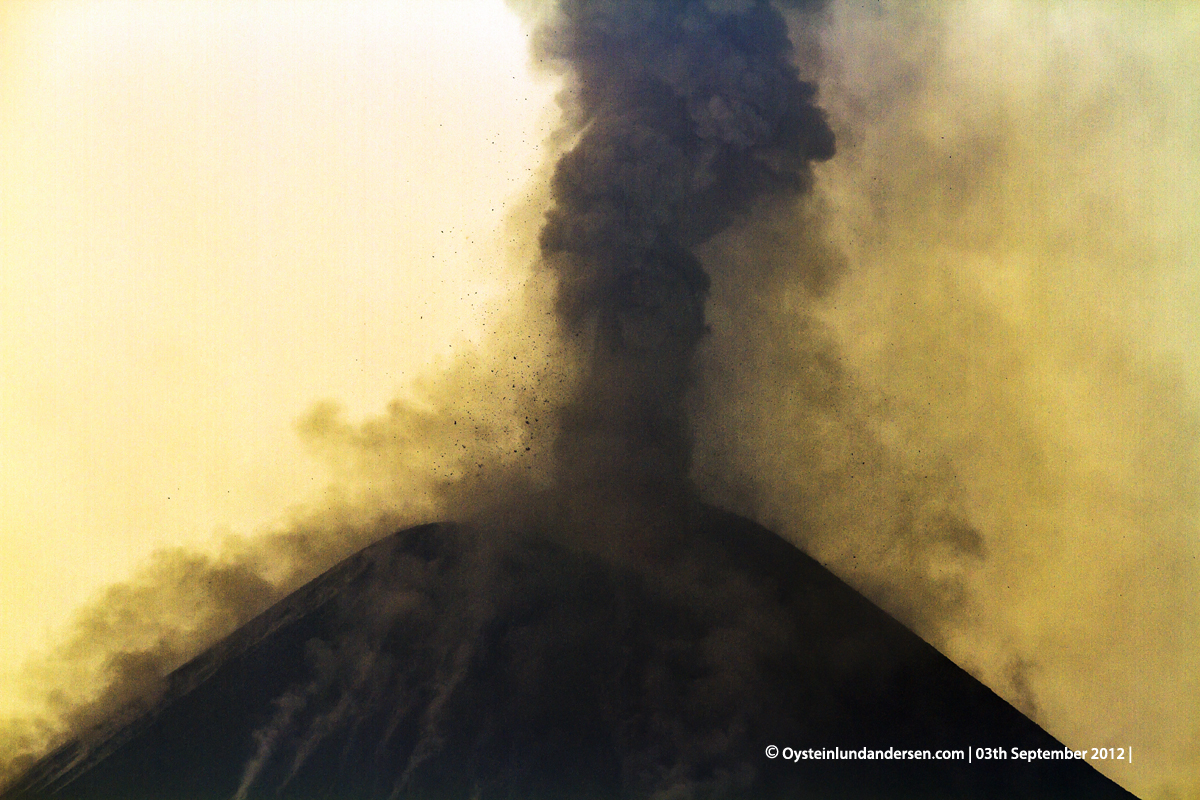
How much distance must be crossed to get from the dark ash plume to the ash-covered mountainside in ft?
1.49

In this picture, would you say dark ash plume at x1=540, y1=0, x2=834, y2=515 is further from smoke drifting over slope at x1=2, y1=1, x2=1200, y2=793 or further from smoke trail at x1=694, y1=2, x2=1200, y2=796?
smoke trail at x1=694, y1=2, x2=1200, y2=796

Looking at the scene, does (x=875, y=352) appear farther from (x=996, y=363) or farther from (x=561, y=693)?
(x=561, y=693)

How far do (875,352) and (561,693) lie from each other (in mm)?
1928

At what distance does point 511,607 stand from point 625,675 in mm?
540

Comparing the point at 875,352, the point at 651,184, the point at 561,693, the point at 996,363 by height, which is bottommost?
the point at 561,693

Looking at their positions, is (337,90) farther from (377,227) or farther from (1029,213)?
(1029,213)

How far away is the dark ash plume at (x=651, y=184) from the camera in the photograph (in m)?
3.36

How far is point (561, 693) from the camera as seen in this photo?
3250mm

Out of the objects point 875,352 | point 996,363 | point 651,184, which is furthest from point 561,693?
point 996,363

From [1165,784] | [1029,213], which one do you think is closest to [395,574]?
[1029,213]

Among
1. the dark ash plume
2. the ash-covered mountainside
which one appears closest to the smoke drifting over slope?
the dark ash plume

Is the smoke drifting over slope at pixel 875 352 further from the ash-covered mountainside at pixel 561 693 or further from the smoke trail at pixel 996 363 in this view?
the ash-covered mountainside at pixel 561 693

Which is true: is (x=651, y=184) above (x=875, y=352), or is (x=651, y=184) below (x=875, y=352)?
above

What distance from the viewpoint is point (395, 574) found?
327 centimetres
